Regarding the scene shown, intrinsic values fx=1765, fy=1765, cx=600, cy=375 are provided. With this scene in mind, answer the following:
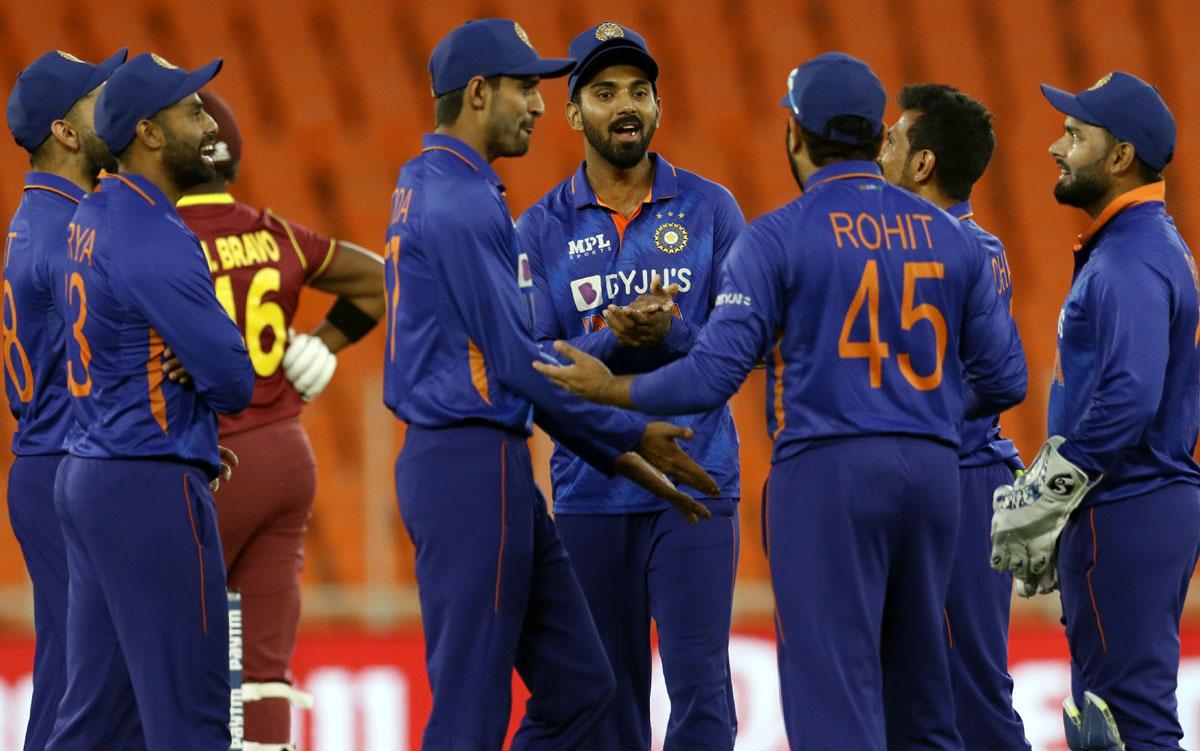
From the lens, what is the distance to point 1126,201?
489 centimetres

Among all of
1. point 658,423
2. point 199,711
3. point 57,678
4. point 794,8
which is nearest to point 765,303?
point 658,423

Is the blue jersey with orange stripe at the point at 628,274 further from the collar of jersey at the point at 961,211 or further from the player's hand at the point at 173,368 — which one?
the player's hand at the point at 173,368

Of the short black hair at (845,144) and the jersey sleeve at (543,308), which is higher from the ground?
the short black hair at (845,144)

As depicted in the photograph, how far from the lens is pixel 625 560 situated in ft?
16.7

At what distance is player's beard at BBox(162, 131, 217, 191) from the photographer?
4691 mm

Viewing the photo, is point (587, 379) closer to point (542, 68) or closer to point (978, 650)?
point (542, 68)

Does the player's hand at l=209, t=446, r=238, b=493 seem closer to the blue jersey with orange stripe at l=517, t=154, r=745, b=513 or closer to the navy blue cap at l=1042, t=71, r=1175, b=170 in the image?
the blue jersey with orange stripe at l=517, t=154, r=745, b=513

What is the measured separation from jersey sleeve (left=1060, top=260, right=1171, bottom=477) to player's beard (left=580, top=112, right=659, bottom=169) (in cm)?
136

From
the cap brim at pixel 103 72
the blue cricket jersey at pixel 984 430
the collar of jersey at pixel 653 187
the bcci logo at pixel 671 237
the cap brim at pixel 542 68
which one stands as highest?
the cap brim at pixel 103 72

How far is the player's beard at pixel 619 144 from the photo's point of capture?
204 inches

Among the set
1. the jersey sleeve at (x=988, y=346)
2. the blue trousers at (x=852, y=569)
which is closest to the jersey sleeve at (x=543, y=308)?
the blue trousers at (x=852, y=569)

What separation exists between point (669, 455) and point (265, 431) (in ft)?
6.58

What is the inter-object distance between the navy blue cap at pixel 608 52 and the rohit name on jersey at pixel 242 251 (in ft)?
4.91

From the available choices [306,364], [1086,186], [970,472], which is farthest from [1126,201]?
A: [306,364]
